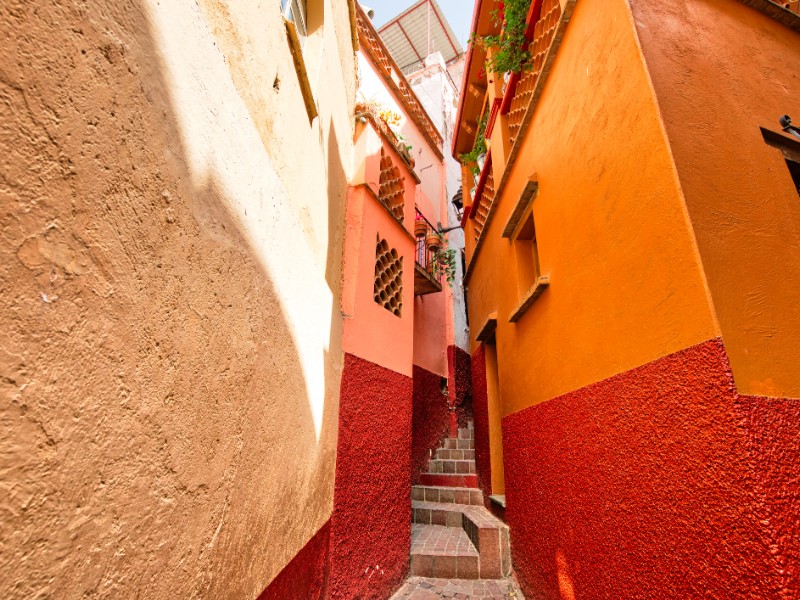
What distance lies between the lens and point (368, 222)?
455 centimetres

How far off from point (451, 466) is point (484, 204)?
476 cm

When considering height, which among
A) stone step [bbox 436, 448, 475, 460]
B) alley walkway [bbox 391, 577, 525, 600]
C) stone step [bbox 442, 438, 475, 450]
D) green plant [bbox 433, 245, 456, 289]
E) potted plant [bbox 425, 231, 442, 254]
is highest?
potted plant [bbox 425, 231, 442, 254]

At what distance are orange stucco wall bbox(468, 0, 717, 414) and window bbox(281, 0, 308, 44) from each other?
2232 millimetres

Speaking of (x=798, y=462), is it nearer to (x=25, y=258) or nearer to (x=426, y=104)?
(x=25, y=258)

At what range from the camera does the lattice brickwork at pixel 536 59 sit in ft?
12.6

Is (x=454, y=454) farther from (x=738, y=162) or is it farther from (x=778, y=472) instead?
(x=738, y=162)

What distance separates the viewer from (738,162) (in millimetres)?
2070

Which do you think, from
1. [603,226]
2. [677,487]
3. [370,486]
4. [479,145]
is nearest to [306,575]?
[370,486]

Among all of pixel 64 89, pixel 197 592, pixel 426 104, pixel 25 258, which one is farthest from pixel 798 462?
pixel 426 104

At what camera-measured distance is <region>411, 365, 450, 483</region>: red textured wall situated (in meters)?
6.63

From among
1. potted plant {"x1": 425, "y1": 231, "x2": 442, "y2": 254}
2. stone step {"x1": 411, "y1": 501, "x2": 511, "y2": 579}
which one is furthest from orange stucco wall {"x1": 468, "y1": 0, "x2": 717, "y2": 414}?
potted plant {"x1": 425, "y1": 231, "x2": 442, "y2": 254}

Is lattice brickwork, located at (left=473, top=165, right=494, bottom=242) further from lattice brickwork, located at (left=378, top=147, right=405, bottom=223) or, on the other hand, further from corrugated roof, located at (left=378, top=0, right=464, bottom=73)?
corrugated roof, located at (left=378, top=0, right=464, bottom=73)

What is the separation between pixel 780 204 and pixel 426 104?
1215 centimetres

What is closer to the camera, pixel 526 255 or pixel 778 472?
pixel 778 472
